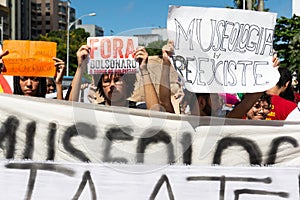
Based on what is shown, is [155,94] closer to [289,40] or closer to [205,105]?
[205,105]

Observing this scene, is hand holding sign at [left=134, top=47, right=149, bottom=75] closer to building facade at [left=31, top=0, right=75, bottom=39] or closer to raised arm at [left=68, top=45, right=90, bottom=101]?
raised arm at [left=68, top=45, right=90, bottom=101]

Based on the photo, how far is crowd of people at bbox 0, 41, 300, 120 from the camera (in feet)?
11.3

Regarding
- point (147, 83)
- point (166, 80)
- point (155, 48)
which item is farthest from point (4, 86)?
point (166, 80)

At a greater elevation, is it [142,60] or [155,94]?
[142,60]

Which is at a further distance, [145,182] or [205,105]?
[205,105]

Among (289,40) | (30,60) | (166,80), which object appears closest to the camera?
(166,80)

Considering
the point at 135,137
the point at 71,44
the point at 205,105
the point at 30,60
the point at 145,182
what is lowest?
the point at 145,182

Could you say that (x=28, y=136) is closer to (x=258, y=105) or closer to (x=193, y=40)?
(x=193, y=40)

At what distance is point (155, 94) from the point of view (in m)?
3.45

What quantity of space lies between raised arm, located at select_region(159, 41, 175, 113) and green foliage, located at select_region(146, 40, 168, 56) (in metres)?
0.19

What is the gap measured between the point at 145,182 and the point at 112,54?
4.66ft

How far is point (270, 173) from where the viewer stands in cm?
312

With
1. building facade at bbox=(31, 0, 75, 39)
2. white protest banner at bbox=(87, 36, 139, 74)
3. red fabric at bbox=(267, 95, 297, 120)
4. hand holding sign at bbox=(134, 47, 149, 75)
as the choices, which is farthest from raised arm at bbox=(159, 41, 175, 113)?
building facade at bbox=(31, 0, 75, 39)

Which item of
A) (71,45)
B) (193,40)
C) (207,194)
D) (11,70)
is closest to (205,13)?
(193,40)
